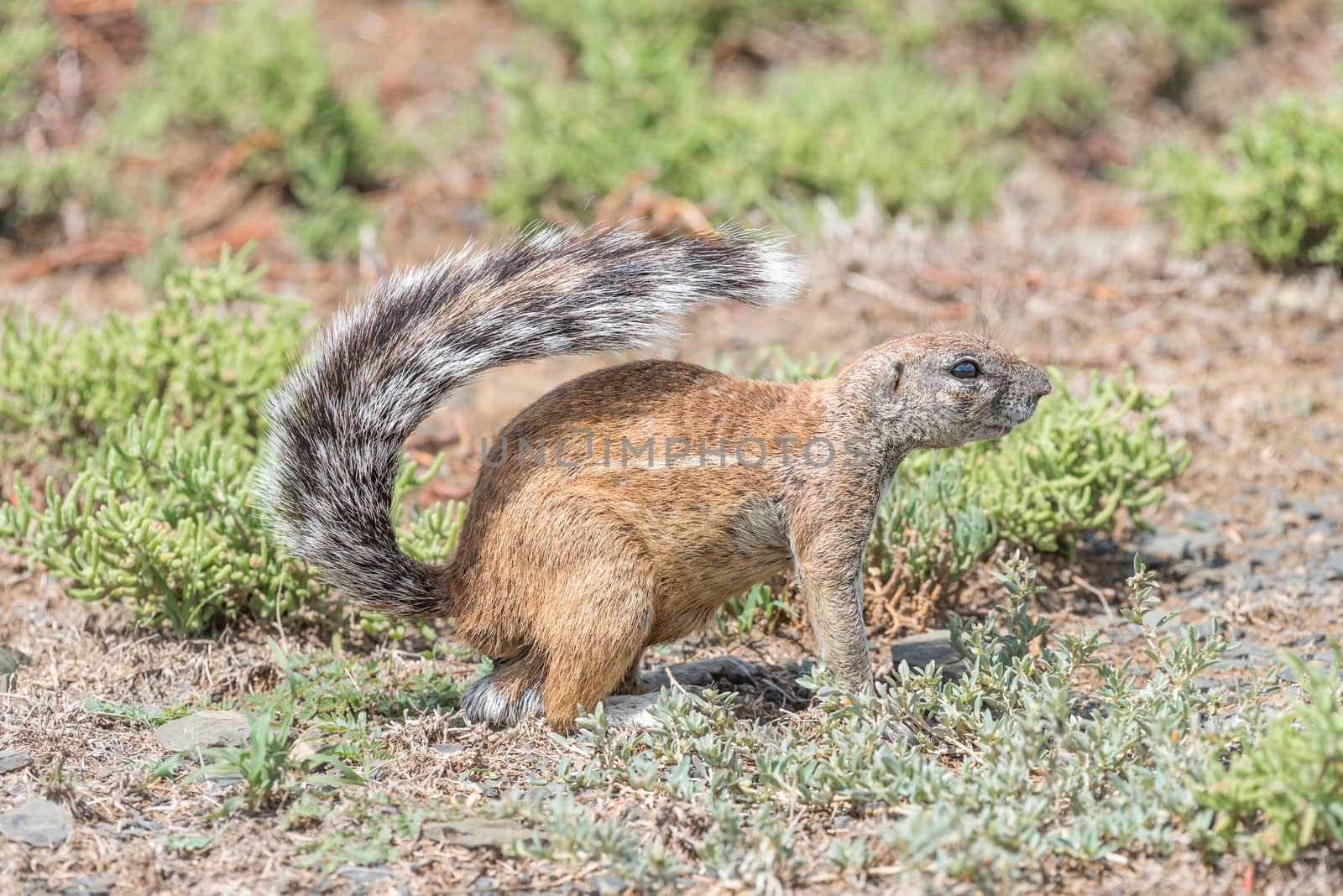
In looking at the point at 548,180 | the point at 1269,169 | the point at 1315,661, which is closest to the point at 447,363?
the point at 1315,661

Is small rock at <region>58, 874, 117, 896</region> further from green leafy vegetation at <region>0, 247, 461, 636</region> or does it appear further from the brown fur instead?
green leafy vegetation at <region>0, 247, 461, 636</region>

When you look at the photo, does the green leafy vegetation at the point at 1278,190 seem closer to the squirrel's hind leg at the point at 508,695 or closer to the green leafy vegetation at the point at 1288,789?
the green leafy vegetation at the point at 1288,789

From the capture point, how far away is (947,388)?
4.04 m

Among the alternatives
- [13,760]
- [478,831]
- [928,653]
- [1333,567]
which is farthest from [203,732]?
[1333,567]

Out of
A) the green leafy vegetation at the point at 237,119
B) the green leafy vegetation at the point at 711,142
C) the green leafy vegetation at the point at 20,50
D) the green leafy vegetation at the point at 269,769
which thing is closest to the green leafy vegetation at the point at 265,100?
the green leafy vegetation at the point at 237,119

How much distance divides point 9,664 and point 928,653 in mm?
3023

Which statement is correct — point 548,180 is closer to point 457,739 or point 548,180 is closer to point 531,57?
point 531,57

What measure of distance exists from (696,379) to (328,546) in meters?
1.19

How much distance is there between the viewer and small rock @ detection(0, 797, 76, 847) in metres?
3.37

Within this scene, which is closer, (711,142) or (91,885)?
(91,885)

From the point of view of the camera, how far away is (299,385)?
386 cm

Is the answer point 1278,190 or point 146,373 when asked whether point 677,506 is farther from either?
point 1278,190

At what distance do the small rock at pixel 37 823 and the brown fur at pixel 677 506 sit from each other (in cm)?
118

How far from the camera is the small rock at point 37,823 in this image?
3371mm
